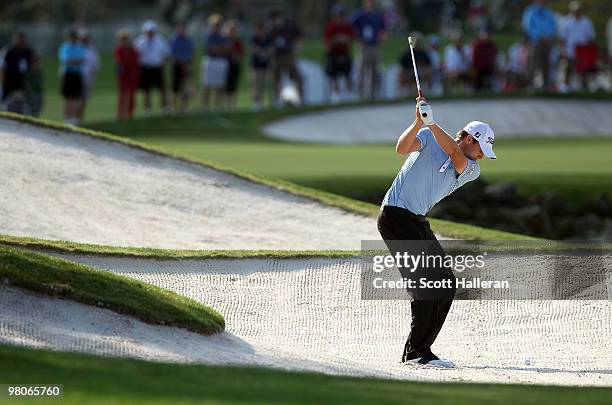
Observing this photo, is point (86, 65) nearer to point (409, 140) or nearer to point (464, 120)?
point (464, 120)

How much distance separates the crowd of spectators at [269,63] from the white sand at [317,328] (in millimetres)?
14763

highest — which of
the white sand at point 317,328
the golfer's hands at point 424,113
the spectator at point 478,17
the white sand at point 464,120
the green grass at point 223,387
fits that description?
the spectator at point 478,17

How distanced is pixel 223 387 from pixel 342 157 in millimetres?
17220


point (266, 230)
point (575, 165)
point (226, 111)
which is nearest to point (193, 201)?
point (266, 230)

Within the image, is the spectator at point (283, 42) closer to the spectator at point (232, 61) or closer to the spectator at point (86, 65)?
the spectator at point (232, 61)

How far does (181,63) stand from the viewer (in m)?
31.5

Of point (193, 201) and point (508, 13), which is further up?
point (508, 13)

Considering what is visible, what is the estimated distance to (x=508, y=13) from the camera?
66.5 metres

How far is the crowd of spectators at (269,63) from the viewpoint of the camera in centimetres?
2916

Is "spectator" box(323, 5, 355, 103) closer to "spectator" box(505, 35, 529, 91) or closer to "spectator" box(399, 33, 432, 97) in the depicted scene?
"spectator" box(399, 33, 432, 97)

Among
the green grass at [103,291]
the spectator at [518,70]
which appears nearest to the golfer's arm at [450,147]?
the green grass at [103,291]

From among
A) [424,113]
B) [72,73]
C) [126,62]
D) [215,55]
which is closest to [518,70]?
[215,55]

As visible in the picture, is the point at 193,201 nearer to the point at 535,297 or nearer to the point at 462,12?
the point at 535,297

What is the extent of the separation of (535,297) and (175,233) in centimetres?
435
